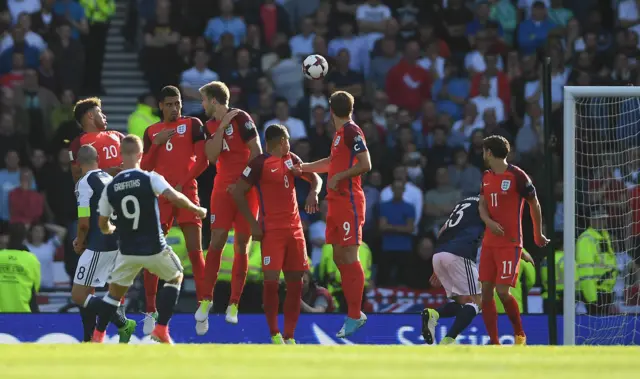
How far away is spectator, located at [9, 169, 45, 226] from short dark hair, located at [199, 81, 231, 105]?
19.3 feet

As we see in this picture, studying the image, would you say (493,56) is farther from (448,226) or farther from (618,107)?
(448,226)

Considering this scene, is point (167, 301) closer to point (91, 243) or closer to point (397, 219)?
point (91, 243)

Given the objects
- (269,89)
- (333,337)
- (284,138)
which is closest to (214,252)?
(284,138)

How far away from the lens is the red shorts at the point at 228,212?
13.5m

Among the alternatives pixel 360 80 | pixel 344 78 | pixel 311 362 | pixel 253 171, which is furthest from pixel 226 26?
pixel 311 362

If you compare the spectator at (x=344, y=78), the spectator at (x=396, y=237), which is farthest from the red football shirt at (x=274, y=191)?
the spectator at (x=344, y=78)

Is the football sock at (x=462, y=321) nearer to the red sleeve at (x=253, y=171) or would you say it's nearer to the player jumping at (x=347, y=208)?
the player jumping at (x=347, y=208)

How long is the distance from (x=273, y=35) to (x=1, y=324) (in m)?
7.40

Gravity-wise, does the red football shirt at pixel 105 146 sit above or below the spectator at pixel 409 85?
below

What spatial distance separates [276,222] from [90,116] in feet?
6.97

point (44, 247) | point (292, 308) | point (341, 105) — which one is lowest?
point (292, 308)

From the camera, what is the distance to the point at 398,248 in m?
18.2

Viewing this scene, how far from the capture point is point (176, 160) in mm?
13672

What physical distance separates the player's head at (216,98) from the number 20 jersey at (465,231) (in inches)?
108
